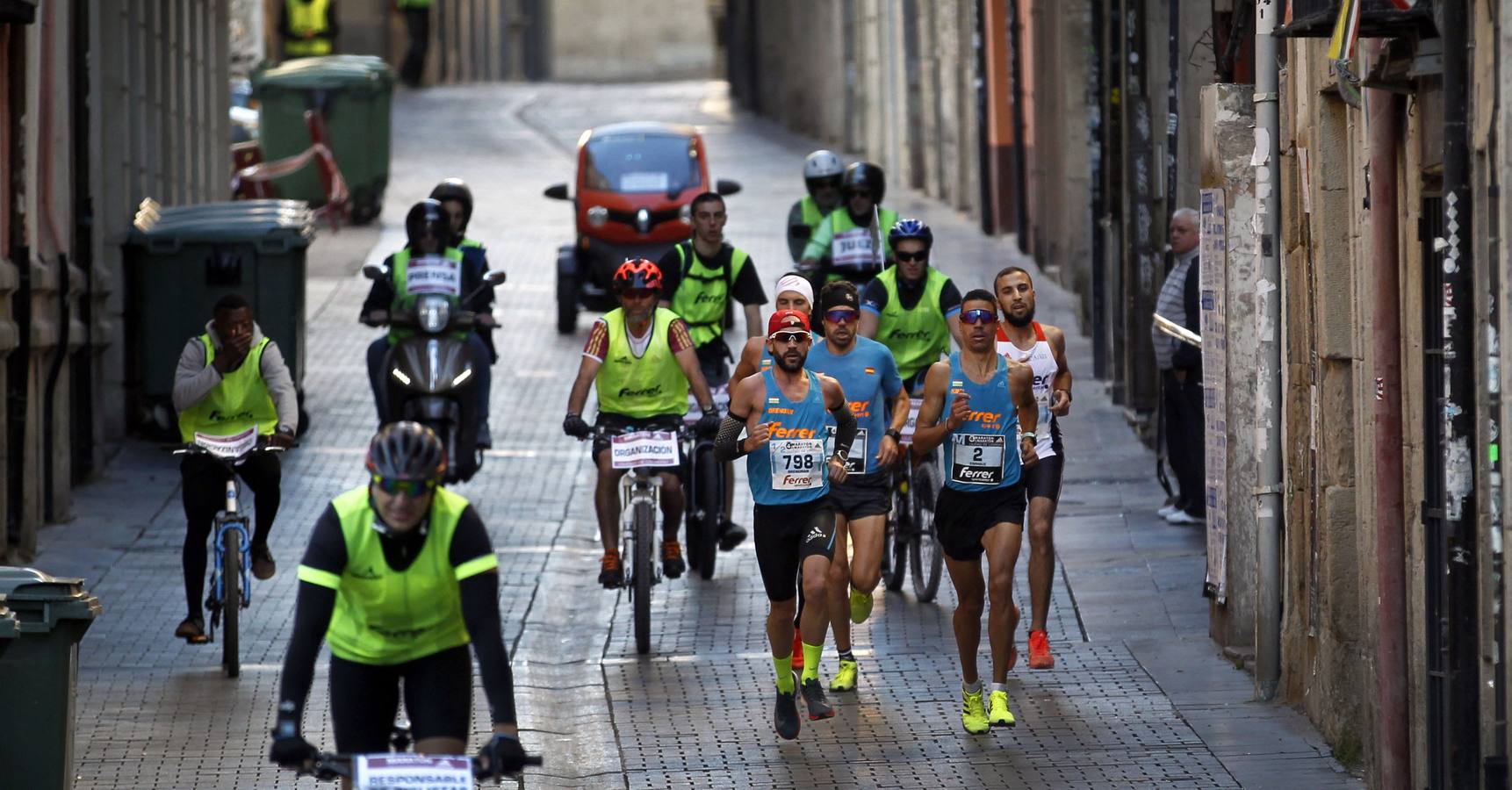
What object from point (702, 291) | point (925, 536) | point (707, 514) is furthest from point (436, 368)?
point (925, 536)

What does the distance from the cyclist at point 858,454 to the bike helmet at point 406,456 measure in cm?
417

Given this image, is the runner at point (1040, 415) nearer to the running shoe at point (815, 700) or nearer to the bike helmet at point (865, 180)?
the running shoe at point (815, 700)

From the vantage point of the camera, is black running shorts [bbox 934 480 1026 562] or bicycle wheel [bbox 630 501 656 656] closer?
black running shorts [bbox 934 480 1026 562]

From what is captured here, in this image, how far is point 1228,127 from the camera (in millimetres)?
11477

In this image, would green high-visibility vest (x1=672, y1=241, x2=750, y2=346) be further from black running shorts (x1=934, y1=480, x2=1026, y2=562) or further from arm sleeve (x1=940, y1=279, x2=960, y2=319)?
black running shorts (x1=934, y1=480, x2=1026, y2=562)

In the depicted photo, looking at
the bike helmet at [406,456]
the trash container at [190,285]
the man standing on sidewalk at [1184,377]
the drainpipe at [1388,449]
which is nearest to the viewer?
the bike helmet at [406,456]

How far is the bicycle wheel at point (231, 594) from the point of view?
11.5m

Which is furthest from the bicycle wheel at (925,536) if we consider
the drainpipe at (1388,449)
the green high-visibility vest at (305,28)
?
the green high-visibility vest at (305,28)

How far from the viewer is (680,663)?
1202cm

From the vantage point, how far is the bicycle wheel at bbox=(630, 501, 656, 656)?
12.0m

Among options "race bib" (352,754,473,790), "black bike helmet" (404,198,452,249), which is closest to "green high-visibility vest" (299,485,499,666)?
"race bib" (352,754,473,790)

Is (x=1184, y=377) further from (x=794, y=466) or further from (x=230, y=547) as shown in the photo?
(x=230, y=547)

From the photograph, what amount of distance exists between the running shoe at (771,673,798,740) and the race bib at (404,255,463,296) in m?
5.40

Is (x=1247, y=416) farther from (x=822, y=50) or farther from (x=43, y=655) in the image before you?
(x=822, y=50)
